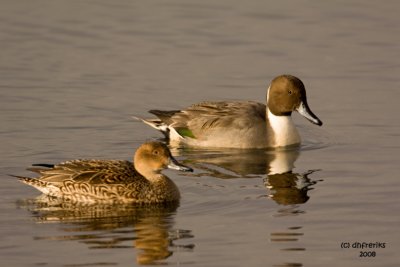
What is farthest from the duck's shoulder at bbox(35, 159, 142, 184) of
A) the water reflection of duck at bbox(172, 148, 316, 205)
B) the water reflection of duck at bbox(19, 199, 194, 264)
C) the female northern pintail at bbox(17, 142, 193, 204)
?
the water reflection of duck at bbox(172, 148, 316, 205)

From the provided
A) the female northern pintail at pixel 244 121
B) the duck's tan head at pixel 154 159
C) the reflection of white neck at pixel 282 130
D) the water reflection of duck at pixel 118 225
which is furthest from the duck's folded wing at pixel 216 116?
the water reflection of duck at pixel 118 225

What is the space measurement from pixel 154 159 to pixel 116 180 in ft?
1.55

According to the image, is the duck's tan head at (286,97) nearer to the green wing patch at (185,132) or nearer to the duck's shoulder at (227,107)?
the duck's shoulder at (227,107)

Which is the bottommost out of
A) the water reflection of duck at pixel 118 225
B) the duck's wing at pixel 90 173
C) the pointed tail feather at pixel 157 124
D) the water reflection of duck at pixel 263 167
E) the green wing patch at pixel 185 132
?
the water reflection of duck at pixel 118 225

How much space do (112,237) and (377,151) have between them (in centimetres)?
499

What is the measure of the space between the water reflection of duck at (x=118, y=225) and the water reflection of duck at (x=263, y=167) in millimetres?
1410

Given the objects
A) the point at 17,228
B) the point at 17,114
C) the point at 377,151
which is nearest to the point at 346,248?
the point at 17,228

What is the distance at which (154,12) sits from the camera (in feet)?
74.7

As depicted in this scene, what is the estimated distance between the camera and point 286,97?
57.3ft

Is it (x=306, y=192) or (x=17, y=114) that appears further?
(x=17, y=114)

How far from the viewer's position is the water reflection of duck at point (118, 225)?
12117 mm

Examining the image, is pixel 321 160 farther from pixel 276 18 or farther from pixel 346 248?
pixel 276 18

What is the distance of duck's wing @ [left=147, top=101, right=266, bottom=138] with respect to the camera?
1725cm

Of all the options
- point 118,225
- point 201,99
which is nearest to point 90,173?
point 118,225
